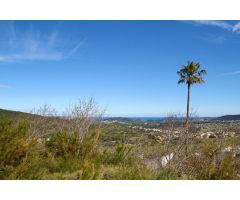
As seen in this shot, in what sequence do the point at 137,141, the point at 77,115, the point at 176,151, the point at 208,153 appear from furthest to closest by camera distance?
the point at 77,115
the point at 137,141
the point at 176,151
the point at 208,153

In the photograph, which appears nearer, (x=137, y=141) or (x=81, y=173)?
(x=81, y=173)

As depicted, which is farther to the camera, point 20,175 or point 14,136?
point 14,136

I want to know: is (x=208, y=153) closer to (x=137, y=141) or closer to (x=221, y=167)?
(x=221, y=167)
